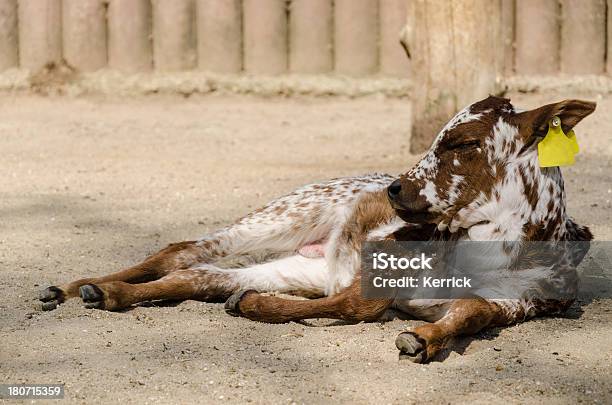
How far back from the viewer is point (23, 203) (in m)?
6.93

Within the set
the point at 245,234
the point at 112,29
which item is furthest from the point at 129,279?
the point at 112,29

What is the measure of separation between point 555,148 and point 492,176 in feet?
0.93

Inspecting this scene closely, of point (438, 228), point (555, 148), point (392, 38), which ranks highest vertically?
point (392, 38)

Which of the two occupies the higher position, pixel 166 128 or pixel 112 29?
pixel 112 29

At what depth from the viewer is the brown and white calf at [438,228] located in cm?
449

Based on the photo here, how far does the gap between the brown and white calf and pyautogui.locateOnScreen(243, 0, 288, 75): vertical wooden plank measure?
501 cm

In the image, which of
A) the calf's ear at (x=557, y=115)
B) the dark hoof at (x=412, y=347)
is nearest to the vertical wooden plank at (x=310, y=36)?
the calf's ear at (x=557, y=115)

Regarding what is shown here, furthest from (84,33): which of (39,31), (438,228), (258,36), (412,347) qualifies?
(412,347)

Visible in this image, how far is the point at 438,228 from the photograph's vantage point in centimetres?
469

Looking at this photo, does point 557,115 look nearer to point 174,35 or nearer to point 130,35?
point 174,35

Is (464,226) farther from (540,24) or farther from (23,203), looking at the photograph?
(540,24)

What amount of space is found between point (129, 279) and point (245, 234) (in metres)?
0.66

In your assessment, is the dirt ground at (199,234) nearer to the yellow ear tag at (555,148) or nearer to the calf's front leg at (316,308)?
the calf's front leg at (316,308)

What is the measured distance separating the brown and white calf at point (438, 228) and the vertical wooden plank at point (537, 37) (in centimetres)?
511
